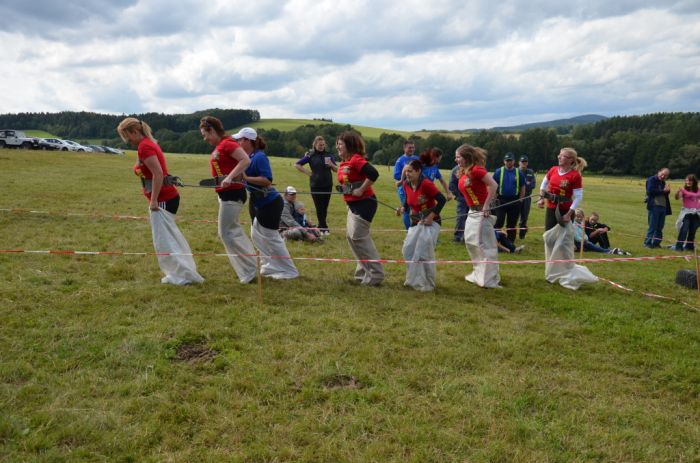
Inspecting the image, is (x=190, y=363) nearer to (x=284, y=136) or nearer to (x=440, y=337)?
(x=440, y=337)

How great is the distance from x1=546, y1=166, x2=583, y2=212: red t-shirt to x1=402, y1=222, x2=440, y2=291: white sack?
6.01ft

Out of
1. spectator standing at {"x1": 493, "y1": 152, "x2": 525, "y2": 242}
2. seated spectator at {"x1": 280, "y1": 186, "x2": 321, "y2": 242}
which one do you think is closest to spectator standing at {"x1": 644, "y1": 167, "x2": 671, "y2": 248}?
spectator standing at {"x1": 493, "y1": 152, "x2": 525, "y2": 242}

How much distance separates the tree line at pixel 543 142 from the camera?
65.0m

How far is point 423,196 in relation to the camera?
7082 mm

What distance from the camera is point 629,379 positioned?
4469mm

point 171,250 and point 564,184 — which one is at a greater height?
point 564,184

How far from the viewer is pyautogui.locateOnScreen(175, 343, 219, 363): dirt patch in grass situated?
4.58 meters

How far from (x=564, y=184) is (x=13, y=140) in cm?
4609

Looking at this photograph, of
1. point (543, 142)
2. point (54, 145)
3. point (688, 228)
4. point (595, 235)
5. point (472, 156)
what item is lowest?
point (595, 235)

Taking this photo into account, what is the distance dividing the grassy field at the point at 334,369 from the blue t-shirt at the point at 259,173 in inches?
45.4

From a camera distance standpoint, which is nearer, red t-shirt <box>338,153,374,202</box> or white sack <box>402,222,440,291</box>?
red t-shirt <box>338,153,374,202</box>

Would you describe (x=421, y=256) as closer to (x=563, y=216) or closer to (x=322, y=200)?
(x=563, y=216)

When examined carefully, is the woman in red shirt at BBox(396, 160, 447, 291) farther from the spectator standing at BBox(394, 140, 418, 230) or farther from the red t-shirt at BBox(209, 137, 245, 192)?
the spectator standing at BBox(394, 140, 418, 230)

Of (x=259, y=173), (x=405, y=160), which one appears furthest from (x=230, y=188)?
(x=405, y=160)
